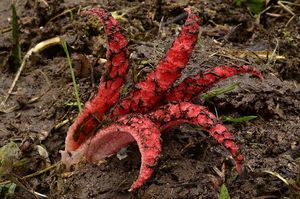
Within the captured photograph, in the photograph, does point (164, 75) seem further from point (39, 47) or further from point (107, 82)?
point (39, 47)

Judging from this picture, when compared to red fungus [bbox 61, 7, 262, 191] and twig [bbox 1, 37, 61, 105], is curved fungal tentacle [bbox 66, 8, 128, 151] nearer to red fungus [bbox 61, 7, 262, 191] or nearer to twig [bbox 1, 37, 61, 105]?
red fungus [bbox 61, 7, 262, 191]

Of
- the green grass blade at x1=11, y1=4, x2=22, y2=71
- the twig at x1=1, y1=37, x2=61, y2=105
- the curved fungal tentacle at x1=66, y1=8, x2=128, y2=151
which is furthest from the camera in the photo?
the twig at x1=1, y1=37, x2=61, y2=105

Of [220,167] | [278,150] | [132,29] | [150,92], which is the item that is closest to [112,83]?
[150,92]

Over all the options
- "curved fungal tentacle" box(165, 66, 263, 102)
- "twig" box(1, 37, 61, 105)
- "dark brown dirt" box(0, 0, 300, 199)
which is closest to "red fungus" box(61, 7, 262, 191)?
"curved fungal tentacle" box(165, 66, 263, 102)

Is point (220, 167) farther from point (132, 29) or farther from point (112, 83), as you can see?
point (132, 29)

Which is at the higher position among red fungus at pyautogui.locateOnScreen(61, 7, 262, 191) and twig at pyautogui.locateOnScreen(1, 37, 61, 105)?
red fungus at pyautogui.locateOnScreen(61, 7, 262, 191)

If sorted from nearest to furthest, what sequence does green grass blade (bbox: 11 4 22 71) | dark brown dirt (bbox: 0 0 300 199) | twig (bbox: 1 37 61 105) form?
dark brown dirt (bbox: 0 0 300 199)
green grass blade (bbox: 11 4 22 71)
twig (bbox: 1 37 61 105)

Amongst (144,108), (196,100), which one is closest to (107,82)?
(144,108)
